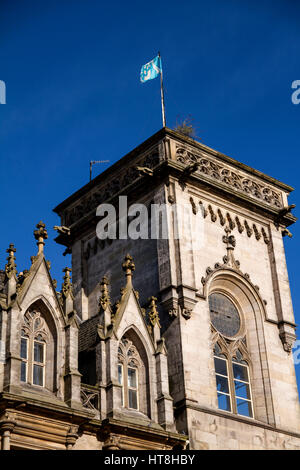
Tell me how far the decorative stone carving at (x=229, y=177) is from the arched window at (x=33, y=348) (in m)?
9.13

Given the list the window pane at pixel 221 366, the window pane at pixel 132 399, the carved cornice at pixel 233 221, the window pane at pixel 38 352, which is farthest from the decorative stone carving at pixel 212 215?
the window pane at pixel 38 352

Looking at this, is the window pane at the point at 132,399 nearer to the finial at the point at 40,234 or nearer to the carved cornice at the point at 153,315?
the carved cornice at the point at 153,315

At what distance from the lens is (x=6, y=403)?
26594 mm

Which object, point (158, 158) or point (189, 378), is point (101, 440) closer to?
point (189, 378)

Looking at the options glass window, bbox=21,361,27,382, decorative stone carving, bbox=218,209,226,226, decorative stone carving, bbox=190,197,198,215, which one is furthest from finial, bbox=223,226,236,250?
glass window, bbox=21,361,27,382

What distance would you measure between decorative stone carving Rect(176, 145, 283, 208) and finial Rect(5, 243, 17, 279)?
329 inches

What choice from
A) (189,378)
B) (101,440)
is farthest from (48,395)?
(189,378)

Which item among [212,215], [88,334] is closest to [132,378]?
[88,334]

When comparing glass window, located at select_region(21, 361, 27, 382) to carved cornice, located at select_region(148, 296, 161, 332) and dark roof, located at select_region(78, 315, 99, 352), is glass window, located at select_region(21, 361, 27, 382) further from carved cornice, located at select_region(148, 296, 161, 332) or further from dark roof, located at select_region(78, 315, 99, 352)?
carved cornice, located at select_region(148, 296, 161, 332)

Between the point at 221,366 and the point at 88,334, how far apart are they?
4.74 m

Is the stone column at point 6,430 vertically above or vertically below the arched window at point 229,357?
below

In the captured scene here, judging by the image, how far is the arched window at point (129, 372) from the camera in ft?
102

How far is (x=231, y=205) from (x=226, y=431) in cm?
909

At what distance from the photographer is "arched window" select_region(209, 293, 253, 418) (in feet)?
111
